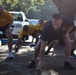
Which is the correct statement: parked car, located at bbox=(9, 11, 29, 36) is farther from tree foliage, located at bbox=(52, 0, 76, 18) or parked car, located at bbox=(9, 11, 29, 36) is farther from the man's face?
the man's face

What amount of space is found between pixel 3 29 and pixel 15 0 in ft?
66.3

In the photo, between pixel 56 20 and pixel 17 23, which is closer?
pixel 56 20

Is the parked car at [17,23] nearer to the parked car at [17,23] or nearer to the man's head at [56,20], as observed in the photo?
the parked car at [17,23]

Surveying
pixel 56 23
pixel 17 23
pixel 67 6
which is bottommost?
pixel 17 23

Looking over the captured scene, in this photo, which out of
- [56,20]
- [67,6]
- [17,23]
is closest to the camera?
[56,20]

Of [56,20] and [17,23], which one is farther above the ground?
[56,20]

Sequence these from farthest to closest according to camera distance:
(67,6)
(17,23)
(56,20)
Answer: (17,23)
(67,6)
(56,20)

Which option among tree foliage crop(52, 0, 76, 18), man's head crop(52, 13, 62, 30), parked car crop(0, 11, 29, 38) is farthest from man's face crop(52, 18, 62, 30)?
parked car crop(0, 11, 29, 38)

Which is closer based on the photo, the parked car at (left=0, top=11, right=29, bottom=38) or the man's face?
the man's face

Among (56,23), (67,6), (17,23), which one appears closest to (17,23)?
(17,23)

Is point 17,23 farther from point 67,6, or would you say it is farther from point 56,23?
point 56,23

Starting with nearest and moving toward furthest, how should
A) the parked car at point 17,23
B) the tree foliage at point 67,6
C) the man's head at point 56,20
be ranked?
the man's head at point 56,20 < the tree foliage at point 67,6 < the parked car at point 17,23

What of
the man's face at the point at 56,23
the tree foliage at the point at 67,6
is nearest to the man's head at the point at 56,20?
the man's face at the point at 56,23

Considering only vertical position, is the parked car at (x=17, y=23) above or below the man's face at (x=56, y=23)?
below
